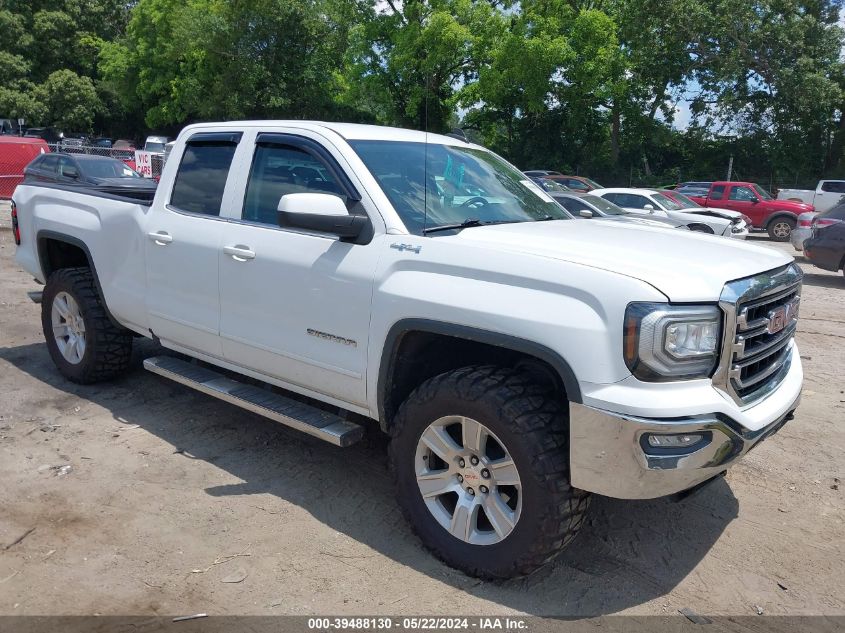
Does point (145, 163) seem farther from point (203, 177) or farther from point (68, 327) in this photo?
point (203, 177)

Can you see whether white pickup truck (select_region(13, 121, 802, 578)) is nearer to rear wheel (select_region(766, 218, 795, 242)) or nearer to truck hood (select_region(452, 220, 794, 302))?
truck hood (select_region(452, 220, 794, 302))

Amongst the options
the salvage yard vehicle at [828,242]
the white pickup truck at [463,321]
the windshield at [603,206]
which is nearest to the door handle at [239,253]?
the white pickup truck at [463,321]

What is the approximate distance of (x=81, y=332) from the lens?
220 inches

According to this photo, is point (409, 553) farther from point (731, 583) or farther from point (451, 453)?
point (731, 583)

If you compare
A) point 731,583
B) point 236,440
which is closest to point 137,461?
point 236,440

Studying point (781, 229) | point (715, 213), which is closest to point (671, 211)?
point (715, 213)

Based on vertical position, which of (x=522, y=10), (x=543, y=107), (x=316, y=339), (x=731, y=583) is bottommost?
(x=731, y=583)

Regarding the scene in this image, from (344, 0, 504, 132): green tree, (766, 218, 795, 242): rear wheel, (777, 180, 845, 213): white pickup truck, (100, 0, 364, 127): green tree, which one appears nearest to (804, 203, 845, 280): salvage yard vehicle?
(766, 218, 795, 242): rear wheel

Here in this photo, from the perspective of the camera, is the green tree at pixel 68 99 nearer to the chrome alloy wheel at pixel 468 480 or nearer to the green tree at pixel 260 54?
the green tree at pixel 260 54

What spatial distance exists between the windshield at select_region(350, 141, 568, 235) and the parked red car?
19430mm

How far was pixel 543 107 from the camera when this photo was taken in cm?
3359

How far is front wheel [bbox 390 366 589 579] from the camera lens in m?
2.96

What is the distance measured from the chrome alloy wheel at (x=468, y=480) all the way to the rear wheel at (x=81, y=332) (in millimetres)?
3127

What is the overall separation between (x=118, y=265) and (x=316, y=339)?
2097 mm
